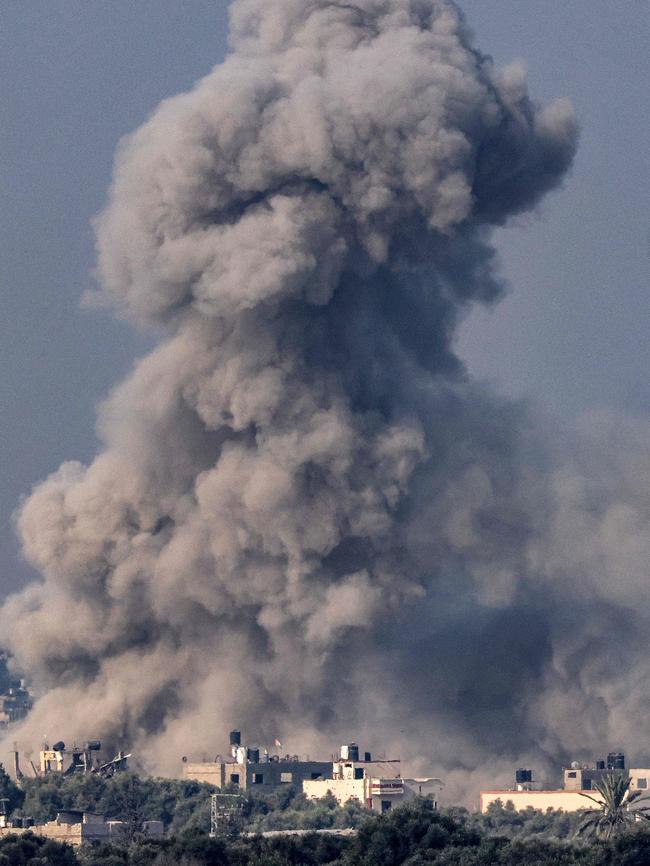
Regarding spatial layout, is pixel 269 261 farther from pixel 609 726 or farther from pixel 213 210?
pixel 609 726

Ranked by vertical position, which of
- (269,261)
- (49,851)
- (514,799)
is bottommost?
(49,851)

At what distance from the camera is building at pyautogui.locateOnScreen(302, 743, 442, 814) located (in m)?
102

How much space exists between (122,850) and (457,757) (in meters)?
32.3

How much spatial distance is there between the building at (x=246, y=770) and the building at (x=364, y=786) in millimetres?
818

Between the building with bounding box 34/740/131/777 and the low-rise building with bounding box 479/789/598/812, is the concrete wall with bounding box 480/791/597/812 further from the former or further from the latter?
the building with bounding box 34/740/131/777

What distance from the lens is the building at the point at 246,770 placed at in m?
104

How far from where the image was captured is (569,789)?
339ft

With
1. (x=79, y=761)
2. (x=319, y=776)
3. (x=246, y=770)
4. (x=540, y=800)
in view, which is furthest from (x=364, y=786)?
(x=79, y=761)

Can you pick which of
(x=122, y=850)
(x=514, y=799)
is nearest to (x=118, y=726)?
(x=514, y=799)

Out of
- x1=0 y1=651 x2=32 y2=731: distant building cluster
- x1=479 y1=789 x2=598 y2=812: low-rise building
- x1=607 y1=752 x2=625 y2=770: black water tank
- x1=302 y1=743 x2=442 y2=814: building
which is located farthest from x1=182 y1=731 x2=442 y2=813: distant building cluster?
x1=0 y1=651 x2=32 y2=731: distant building cluster

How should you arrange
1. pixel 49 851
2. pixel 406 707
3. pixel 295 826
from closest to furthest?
pixel 49 851, pixel 295 826, pixel 406 707

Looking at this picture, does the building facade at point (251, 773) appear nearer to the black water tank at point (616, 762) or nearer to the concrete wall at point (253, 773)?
the concrete wall at point (253, 773)

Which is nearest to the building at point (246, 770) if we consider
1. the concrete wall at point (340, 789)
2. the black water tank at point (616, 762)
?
the concrete wall at point (340, 789)

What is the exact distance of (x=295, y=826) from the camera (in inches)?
3740
